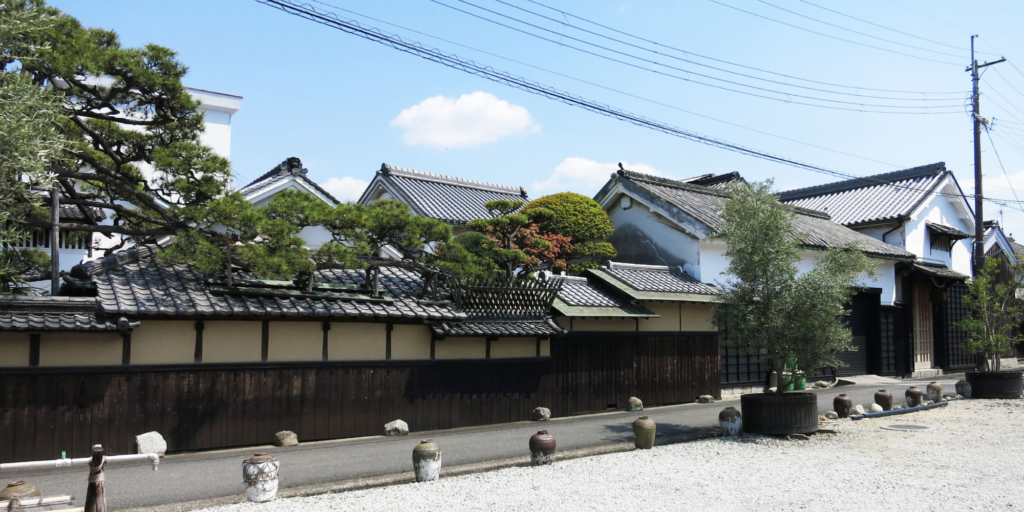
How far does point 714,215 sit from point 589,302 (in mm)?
6960

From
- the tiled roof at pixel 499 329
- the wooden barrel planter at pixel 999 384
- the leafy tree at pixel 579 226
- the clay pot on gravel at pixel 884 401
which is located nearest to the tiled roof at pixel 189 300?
the tiled roof at pixel 499 329

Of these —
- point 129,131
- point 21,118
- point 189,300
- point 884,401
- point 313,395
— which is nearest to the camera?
point 21,118

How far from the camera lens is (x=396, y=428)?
43.2ft

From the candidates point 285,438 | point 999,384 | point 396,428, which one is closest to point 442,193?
point 396,428

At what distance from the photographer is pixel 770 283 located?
13.3 meters

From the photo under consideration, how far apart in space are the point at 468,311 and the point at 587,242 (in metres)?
6.38

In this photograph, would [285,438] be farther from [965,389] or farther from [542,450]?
[965,389]

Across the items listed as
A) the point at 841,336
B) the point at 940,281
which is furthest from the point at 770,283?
the point at 940,281

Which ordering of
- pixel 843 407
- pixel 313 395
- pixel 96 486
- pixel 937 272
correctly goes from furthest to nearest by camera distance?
pixel 937 272, pixel 843 407, pixel 313 395, pixel 96 486

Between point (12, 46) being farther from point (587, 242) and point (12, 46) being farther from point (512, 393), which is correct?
point (587, 242)

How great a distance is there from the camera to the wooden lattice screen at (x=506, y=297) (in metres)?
14.4

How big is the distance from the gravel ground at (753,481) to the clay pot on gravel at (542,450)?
0.67 ft

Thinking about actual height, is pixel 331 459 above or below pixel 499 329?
below

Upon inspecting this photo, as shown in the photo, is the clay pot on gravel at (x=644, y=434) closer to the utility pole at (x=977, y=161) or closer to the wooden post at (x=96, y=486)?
the wooden post at (x=96, y=486)
